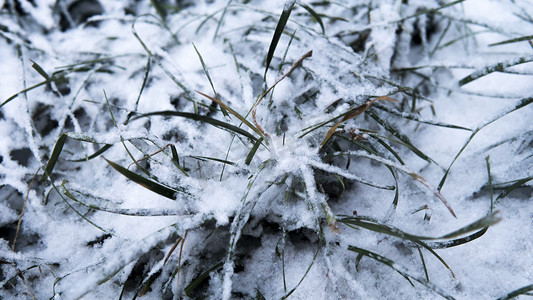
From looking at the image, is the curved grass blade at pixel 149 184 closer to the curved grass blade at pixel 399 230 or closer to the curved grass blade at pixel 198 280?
the curved grass blade at pixel 198 280

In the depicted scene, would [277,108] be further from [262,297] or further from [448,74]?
[448,74]

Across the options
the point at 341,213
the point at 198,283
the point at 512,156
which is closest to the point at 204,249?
the point at 198,283

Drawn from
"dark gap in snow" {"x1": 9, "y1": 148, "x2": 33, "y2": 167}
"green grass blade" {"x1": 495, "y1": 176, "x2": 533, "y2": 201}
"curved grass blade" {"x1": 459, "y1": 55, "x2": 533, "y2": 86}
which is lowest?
"green grass blade" {"x1": 495, "y1": 176, "x2": 533, "y2": 201}

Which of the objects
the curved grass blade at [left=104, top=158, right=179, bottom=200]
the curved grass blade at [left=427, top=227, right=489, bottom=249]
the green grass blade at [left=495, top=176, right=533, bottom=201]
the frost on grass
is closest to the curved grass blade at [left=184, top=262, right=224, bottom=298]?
the frost on grass

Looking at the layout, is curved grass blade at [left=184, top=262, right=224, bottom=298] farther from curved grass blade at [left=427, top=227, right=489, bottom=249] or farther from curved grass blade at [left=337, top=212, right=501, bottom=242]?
curved grass blade at [left=427, top=227, right=489, bottom=249]

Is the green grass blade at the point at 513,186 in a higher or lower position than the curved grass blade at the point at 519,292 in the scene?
higher

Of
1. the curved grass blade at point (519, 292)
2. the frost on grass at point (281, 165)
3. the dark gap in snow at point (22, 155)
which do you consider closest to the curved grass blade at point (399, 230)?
the frost on grass at point (281, 165)

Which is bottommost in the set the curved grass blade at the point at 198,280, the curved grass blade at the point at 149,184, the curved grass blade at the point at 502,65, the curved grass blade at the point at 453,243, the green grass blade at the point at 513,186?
the curved grass blade at the point at 198,280

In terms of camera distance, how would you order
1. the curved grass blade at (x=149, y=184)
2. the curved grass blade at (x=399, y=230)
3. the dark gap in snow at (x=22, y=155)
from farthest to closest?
the dark gap in snow at (x=22, y=155), the curved grass blade at (x=149, y=184), the curved grass blade at (x=399, y=230)

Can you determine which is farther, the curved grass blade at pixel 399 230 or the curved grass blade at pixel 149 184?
the curved grass blade at pixel 149 184
